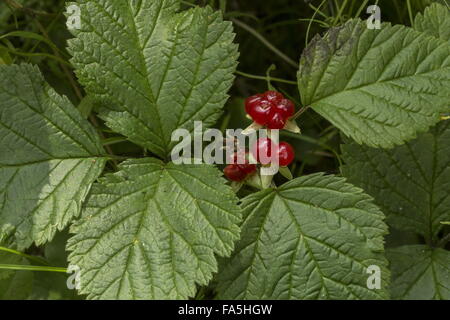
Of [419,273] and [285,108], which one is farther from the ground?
[285,108]

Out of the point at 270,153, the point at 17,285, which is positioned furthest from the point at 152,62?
the point at 17,285

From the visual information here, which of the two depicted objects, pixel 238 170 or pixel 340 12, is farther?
pixel 340 12

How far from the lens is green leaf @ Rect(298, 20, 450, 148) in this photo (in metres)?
1.38

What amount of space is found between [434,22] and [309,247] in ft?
2.17

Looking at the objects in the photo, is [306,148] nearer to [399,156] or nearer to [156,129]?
[399,156]

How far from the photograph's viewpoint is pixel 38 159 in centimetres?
142

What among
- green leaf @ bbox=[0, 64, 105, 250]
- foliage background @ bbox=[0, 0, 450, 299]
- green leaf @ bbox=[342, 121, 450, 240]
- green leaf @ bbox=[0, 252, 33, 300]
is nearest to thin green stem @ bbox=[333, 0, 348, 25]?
foliage background @ bbox=[0, 0, 450, 299]

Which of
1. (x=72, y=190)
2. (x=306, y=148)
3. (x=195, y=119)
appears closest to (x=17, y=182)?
(x=72, y=190)

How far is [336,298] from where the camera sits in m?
1.32

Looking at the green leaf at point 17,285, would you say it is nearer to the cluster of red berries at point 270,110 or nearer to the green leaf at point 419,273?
the cluster of red berries at point 270,110

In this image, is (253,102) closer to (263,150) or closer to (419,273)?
(263,150)

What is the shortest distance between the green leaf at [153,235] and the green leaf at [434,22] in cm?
65

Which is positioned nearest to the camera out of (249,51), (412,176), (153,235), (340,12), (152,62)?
(153,235)

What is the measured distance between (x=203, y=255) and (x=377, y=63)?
63cm
